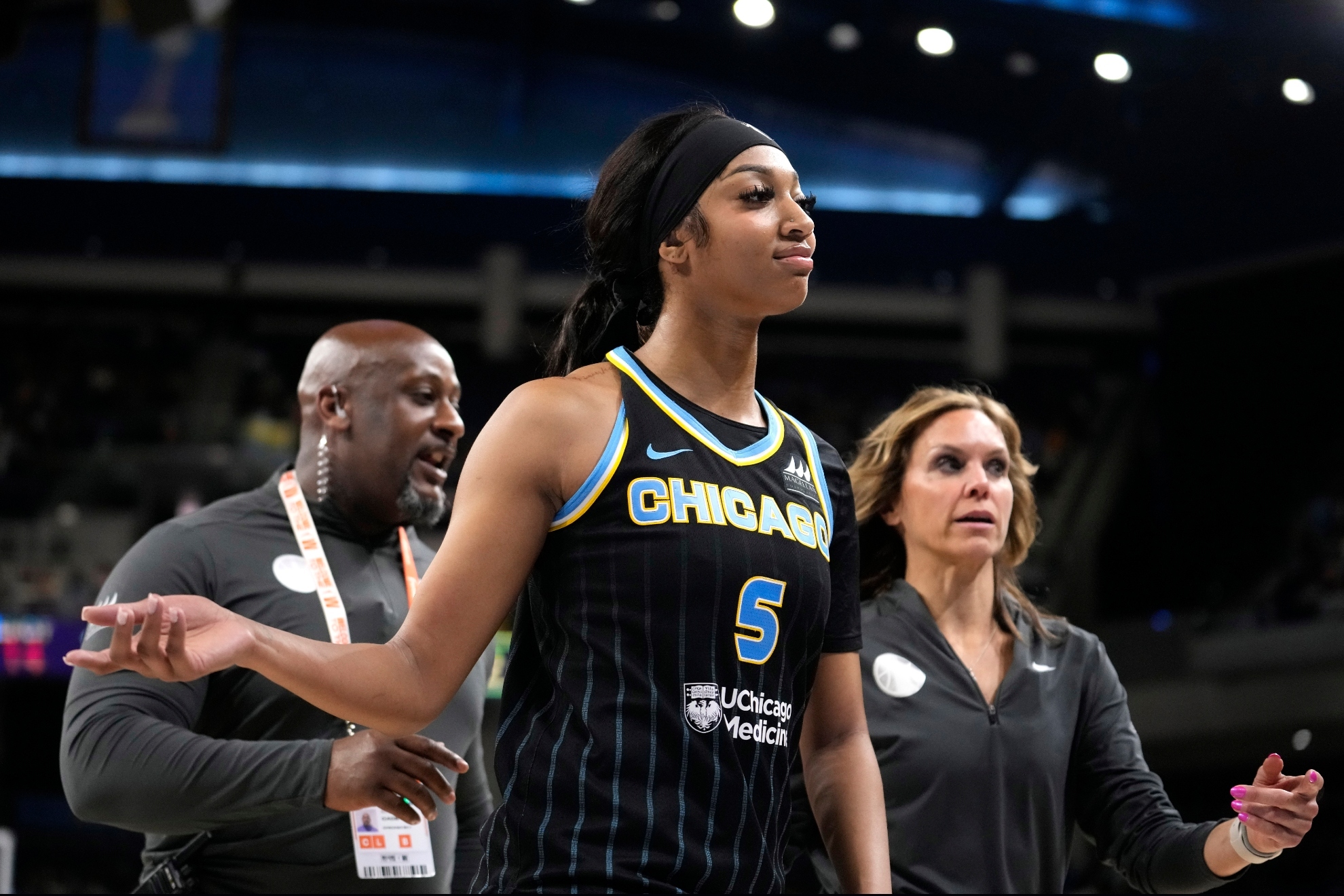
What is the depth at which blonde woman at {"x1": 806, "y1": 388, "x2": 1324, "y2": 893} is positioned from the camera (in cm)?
237

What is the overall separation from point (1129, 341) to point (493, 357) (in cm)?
566

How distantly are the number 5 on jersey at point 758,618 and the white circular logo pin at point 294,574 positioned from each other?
47.1 inches

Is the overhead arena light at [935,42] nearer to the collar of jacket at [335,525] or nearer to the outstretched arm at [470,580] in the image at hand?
the collar of jacket at [335,525]

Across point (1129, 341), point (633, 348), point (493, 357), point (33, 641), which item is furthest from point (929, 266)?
point (633, 348)

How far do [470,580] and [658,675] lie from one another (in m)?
0.23

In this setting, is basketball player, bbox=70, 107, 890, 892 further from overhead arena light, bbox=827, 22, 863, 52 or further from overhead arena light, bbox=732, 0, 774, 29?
overhead arena light, bbox=827, 22, 863, 52

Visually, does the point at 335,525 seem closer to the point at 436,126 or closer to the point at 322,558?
the point at 322,558

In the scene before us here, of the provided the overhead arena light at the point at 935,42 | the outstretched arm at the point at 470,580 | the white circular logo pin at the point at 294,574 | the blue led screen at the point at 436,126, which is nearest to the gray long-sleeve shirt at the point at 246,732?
the white circular logo pin at the point at 294,574

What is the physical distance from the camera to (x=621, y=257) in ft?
5.87

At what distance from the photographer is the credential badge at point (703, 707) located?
59.2 inches

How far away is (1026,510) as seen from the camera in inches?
114

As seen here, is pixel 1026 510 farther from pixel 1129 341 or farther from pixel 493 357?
pixel 1129 341

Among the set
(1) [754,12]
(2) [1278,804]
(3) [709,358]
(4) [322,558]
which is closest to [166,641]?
(3) [709,358]

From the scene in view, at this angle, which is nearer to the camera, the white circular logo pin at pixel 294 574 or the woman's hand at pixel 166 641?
the woman's hand at pixel 166 641
